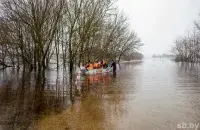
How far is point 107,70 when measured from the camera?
39.5m

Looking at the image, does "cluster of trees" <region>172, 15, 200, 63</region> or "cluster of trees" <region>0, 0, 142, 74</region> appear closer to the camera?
"cluster of trees" <region>0, 0, 142, 74</region>

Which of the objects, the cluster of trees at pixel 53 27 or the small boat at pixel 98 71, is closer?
the cluster of trees at pixel 53 27

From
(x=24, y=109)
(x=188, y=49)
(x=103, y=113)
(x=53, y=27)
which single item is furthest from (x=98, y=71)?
(x=188, y=49)

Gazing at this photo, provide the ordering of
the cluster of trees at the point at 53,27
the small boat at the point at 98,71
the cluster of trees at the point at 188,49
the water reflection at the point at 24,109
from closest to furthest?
the water reflection at the point at 24,109
the cluster of trees at the point at 53,27
the small boat at the point at 98,71
the cluster of trees at the point at 188,49

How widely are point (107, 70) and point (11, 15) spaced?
15.1 m

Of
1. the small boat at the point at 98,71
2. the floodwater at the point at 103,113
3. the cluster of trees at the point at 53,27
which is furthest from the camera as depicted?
the small boat at the point at 98,71

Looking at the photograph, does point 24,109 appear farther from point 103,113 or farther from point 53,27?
point 53,27

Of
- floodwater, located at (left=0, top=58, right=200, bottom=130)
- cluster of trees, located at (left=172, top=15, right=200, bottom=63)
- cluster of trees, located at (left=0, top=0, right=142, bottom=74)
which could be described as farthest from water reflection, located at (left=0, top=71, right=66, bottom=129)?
cluster of trees, located at (left=172, top=15, right=200, bottom=63)

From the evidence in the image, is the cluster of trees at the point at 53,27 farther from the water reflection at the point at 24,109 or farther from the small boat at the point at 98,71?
the water reflection at the point at 24,109

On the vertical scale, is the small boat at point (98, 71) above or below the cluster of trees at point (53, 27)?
below

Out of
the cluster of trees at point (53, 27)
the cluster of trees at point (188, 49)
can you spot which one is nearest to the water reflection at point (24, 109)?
the cluster of trees at point (53, 27)

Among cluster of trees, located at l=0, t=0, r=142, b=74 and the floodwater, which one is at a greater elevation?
cluster of trees, located at l=0, t=0, r=142, b=74

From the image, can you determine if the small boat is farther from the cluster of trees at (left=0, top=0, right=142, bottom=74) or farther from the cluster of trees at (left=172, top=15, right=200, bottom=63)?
the cluster of trees at (left=172, top=15, right=200, bottom=63)

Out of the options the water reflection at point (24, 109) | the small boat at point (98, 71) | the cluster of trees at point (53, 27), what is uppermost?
the cluster of trees at point (53, 27)
